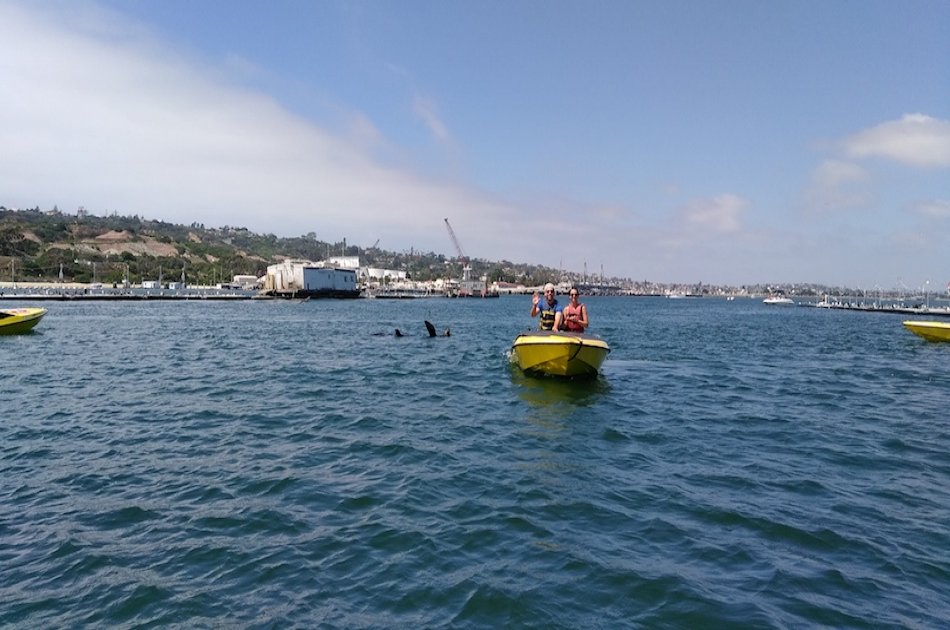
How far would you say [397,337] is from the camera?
44.8m

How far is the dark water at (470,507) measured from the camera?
654 cm

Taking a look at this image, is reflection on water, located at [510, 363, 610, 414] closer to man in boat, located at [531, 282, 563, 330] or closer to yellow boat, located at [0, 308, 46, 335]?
man in boat, located at [531, 282, 563, 330]

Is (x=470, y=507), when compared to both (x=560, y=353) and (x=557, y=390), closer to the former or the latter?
(x=557, y=390)

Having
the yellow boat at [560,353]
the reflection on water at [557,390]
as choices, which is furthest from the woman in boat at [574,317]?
the reflection on water at [557,390]

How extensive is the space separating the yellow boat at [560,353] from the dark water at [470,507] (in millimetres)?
779

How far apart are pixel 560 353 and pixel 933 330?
1443 inches

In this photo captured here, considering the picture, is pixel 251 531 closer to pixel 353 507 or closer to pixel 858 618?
pixel 353 507

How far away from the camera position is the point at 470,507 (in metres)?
9.38

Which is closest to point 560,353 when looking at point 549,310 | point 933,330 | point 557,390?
point 557,390

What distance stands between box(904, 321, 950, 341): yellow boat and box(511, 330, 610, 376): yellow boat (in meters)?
33.8

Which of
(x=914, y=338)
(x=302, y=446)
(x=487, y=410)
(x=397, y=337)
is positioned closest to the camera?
(x=302, y=446)

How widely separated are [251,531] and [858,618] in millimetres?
7266

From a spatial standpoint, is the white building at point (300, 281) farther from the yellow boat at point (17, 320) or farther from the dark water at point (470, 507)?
the dark water at point (470, 507)

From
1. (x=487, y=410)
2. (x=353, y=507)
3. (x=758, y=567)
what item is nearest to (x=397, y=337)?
(x=487, y=410)
